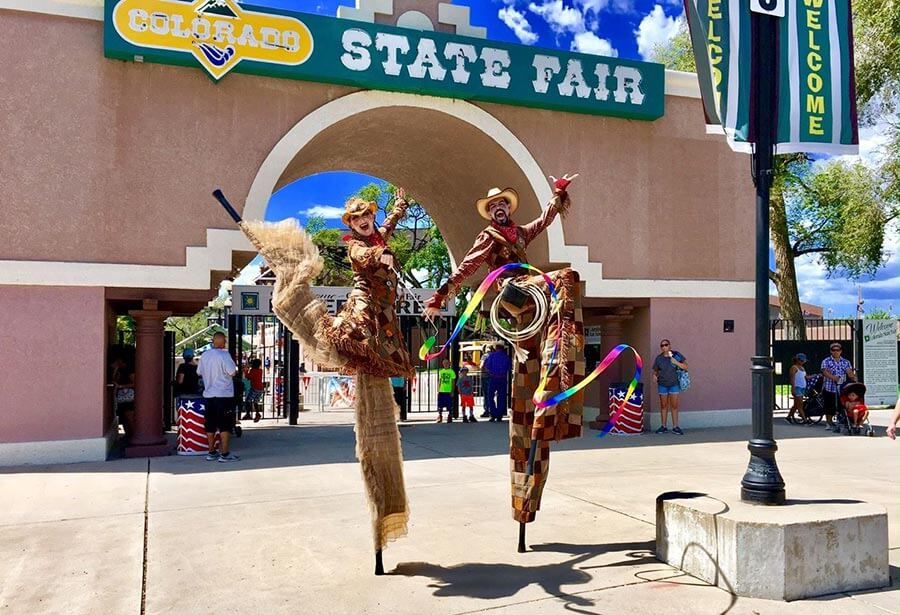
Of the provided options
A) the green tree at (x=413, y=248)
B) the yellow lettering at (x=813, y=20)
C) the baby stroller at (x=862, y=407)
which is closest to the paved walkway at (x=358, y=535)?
the baby stroller at (x=862, y=407)

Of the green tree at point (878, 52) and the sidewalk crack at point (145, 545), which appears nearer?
the sidewalk crack at point (145, 545)

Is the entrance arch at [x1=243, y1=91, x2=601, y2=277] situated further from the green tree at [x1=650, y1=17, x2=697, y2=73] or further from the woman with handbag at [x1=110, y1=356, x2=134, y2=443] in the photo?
the green tree at [x1=650, y1=17, x2=697, y2=73]

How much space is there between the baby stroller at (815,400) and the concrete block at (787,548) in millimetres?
10327

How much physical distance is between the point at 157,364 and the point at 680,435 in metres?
8.57

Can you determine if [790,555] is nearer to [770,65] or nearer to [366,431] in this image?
[366,431]

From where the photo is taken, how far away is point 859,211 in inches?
852

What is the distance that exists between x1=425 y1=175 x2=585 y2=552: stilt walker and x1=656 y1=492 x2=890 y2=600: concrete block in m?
1.07

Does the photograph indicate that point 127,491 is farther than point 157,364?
No

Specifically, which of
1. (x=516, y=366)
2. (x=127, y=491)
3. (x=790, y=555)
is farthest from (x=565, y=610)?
(x=127, y=491)

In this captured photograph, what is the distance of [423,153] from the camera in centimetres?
1414

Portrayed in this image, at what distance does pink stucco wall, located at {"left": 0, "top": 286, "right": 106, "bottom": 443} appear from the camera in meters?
9.80

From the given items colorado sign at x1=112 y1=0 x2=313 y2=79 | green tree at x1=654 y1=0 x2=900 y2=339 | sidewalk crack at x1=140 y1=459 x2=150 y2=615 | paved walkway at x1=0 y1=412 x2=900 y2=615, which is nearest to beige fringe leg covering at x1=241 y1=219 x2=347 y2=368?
paved walkway at x1=0 y1=412 x2=900 y2=615

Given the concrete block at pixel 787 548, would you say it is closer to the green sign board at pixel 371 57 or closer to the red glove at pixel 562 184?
the red glove at pixel 562 184

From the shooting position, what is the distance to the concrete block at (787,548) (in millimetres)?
4551
